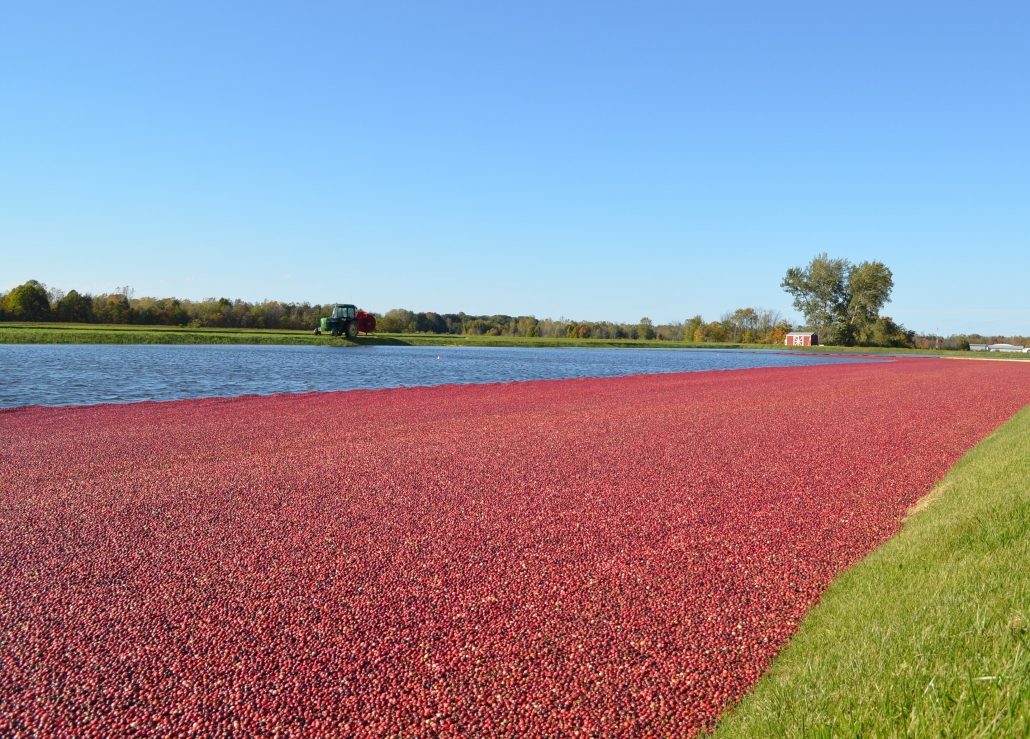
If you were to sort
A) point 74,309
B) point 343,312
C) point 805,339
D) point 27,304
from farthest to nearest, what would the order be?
point 805,339, point 74,309, point 27,304, point 343,312

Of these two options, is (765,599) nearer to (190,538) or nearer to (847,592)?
(847,592)

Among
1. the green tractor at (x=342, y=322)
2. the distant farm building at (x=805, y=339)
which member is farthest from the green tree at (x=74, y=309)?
the distant farm building at (x=805, y=339)

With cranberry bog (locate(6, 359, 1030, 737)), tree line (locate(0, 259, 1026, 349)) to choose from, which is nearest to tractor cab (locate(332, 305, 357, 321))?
tree line (locate(0, 259, 1026, 349))

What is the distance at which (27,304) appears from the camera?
81938 mm

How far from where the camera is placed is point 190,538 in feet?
18.3

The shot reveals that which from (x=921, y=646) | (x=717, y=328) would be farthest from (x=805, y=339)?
(x=921, y=646)

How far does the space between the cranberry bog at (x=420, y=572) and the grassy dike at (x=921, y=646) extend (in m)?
0.31

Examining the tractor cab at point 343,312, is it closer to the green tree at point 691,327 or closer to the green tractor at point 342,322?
the green tractor at point 342,322

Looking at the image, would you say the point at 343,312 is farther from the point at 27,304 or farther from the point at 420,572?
the point at 420,572

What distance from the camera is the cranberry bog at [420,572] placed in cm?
325

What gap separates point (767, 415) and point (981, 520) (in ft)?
29.6

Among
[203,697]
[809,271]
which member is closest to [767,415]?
[203,697]

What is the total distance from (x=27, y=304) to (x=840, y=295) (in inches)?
4079

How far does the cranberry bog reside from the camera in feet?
10.7
